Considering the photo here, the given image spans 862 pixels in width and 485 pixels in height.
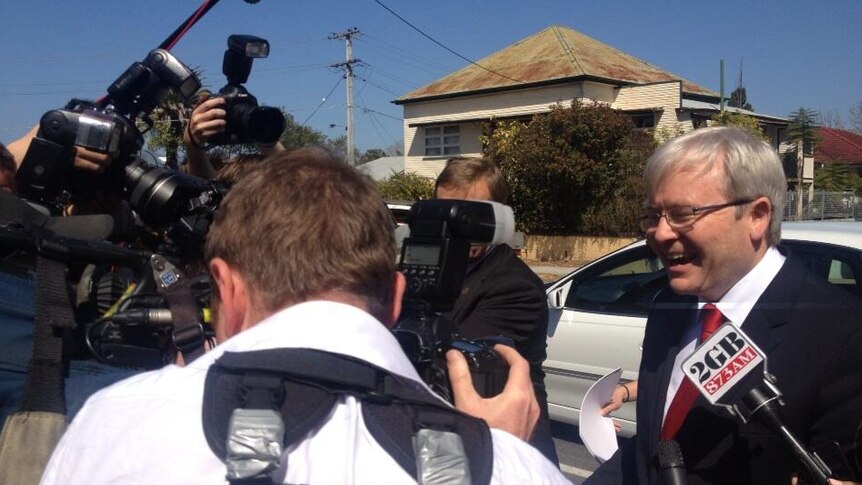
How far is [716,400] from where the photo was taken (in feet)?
5.62

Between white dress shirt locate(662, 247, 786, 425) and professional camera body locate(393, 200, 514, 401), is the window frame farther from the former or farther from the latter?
professional camera body locate(393, 200, 514, 401)

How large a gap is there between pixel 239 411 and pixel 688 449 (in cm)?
136

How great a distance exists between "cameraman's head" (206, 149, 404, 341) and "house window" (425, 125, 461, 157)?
30.6 metres

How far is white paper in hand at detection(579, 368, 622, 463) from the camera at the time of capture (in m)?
2.33

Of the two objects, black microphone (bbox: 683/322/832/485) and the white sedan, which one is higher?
black microphone (bbox: 683/322/832/485)

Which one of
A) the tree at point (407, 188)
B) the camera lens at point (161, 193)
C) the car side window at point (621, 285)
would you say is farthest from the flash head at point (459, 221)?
the tree at point (407, 188)

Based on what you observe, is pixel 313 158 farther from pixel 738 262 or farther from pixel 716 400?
pixel 738 262

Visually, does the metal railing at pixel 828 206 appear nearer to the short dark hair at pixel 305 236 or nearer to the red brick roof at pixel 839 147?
the red brick roof at pixel 839 147

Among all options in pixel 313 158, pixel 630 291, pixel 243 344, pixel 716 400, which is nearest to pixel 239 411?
pixel 243 344

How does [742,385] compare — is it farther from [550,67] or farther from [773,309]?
[550,67]

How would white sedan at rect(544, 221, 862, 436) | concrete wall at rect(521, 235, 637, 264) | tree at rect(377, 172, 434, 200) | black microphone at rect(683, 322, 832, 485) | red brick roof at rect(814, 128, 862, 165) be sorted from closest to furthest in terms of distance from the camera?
black microphone at rect(683, 322, 832, 485), white sedan at rect(544, 221, 862, 436), concrete wall at rect(521, 235, 637, 264), tree at rect(377, 172, 434, 200), red brick roof at rect(814, 128, 862, 165)

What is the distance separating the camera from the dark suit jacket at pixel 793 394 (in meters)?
1.78

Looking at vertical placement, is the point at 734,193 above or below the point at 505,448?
above

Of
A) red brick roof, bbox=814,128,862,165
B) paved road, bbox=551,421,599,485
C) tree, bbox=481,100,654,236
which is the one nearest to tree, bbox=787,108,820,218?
tree, bbox=481,100,654,236
